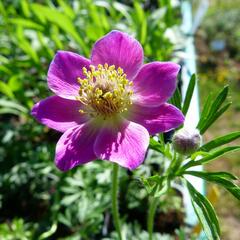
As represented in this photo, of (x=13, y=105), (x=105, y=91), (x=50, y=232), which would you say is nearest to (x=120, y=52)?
(x=105, y=91)

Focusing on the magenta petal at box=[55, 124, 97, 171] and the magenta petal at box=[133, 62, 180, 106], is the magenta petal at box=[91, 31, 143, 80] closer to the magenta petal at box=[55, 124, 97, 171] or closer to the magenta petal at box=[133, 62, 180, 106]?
the magenta petal at box=[133, 62, 180, 106]

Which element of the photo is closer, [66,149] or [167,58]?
[66,149]

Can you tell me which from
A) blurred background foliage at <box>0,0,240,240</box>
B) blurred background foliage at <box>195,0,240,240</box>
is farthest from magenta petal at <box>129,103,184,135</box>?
blurred background foliage at <box>195,0,240,240</box>

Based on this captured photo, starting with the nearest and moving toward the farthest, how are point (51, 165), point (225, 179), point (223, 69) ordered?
point (225, 179), point (51, 165), point (223, 69)

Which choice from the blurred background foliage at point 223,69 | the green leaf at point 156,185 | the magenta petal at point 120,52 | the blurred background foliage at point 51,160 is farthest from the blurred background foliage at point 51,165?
the blurred background foliage at point 223,69

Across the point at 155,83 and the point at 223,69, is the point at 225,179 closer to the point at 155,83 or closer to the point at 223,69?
the point at 155,83

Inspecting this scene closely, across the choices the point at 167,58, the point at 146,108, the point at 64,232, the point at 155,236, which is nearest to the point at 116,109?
the point at 146,108

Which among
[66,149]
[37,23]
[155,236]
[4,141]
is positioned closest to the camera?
[66,149]

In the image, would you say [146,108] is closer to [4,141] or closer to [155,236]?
[155,236]
